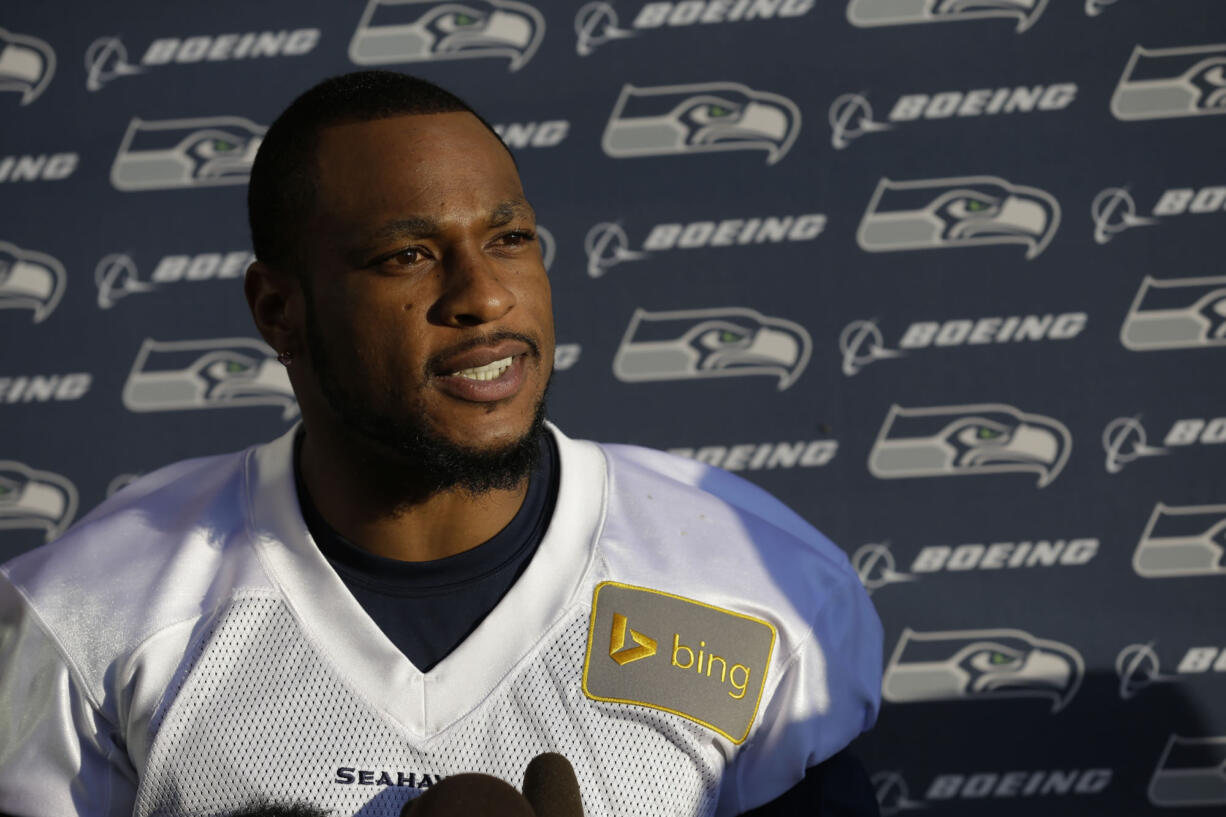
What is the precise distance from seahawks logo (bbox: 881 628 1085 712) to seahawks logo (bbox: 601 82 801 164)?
89 centimetres

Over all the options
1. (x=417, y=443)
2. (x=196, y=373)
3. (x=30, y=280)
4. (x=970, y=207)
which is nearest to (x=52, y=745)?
(x=417, y=443)

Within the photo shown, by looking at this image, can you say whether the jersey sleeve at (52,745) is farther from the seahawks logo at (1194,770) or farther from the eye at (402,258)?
the seahawks logo at (1194,770)

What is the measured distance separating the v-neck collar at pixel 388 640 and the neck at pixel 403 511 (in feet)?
0.16

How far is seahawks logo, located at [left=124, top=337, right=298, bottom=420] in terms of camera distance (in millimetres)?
2117

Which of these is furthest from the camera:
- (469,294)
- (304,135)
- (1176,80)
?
(1176,80)

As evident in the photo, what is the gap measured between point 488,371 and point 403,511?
179mm

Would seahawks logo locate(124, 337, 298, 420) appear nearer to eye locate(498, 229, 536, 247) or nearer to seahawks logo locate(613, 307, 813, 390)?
seahawks logo locate(613, 307, 813, 390)

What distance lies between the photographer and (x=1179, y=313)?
1995 mm

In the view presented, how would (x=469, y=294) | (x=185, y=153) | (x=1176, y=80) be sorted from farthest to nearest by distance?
1. (x=185, y=153)
2. (x=1176, y=80)
3. (x=469, y=294)

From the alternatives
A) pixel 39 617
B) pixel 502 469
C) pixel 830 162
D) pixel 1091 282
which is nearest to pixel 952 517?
pixel 1091 282

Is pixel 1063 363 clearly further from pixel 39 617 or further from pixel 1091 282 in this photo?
pixel 39 617

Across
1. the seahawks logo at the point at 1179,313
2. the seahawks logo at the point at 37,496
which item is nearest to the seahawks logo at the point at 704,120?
the seahawks logo at the point at 1179,313

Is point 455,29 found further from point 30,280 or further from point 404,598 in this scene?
point 404,598

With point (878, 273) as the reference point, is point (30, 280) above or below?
below
